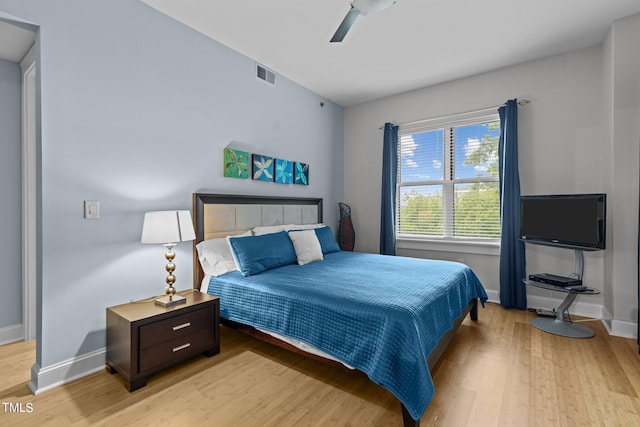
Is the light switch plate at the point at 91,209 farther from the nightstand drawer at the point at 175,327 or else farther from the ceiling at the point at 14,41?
the ceiling at the point at 14,41

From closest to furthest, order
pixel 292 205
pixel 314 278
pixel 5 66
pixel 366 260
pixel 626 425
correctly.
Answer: pixel 626 425
pixel 314 278
pixel 5 66
pixel 366 260
pixel 292 205

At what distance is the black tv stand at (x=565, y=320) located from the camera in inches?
111

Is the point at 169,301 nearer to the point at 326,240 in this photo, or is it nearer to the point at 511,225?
the point at 326,240

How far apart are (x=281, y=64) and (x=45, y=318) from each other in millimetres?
3252

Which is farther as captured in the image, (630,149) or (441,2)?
(630,149)

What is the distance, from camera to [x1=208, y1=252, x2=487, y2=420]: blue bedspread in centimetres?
166

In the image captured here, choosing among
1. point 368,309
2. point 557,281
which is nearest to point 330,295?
point 368,309

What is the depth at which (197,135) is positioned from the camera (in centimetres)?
294

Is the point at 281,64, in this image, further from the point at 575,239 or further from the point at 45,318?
the point at 575,239

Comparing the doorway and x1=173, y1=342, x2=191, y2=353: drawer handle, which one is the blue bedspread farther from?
the doorway

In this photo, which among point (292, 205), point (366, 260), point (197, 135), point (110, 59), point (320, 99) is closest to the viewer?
point (110, 59)

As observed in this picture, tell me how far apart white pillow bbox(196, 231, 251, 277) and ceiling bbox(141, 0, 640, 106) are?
2064 mm

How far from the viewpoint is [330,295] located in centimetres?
209

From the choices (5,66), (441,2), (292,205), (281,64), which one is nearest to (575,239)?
(441,2)
